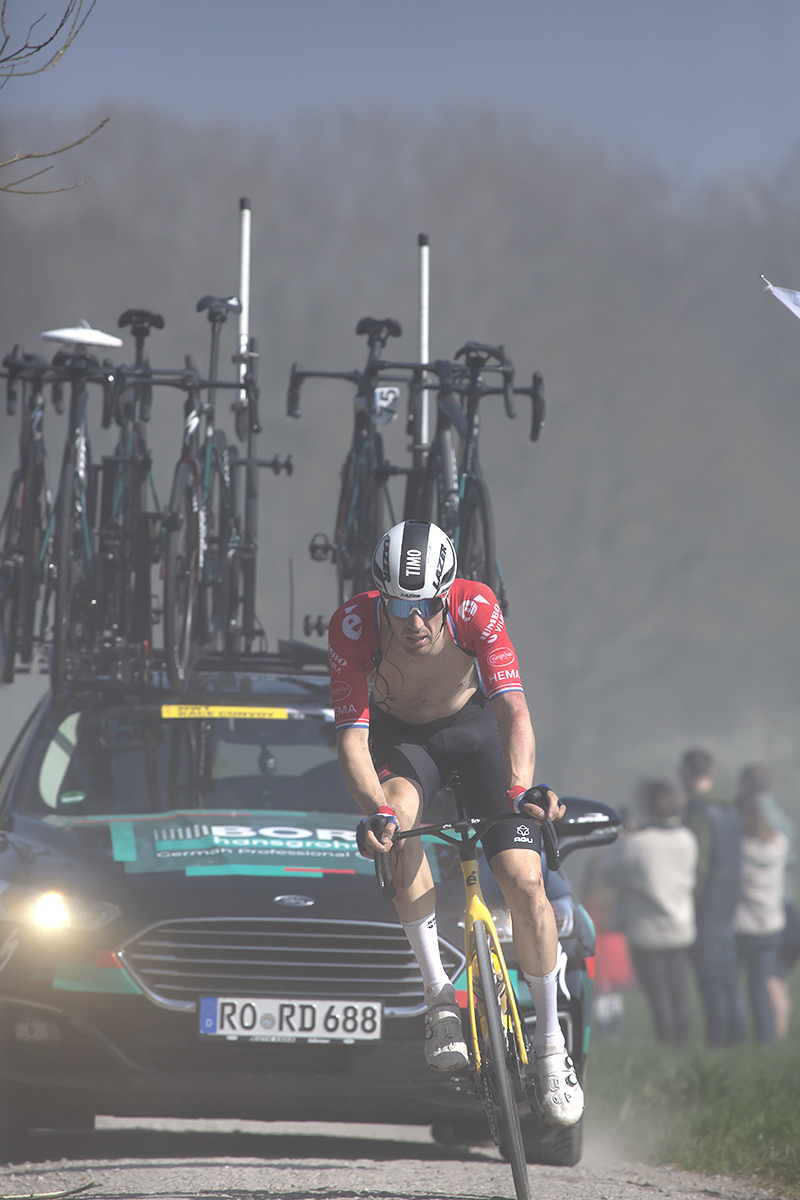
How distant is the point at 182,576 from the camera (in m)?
7.73

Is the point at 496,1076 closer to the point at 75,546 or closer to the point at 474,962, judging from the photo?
the point at 474,962

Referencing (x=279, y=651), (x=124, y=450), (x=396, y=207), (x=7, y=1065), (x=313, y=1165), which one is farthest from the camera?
(x=396, y=207)

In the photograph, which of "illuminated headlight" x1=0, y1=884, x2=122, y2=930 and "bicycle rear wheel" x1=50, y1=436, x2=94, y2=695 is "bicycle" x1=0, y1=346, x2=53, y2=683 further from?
"illuminated headlight" x1=0, y1=884, x2=122, y2=930

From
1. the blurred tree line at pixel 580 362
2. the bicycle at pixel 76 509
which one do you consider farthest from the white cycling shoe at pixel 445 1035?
the blurred tree line at pixel 580 362

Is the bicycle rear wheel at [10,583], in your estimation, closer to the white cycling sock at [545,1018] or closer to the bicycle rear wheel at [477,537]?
the bicycle rear wheel at [477,537]

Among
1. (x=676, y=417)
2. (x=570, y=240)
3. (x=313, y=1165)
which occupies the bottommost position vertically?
(x=313, y=1165)

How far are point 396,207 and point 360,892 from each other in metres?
22.9

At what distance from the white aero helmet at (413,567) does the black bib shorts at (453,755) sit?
1.71 feet

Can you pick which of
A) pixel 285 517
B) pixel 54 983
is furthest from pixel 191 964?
pixel 285 517

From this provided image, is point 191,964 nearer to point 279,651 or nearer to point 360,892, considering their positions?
point 360,892

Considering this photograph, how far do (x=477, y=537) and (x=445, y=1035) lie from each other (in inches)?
120

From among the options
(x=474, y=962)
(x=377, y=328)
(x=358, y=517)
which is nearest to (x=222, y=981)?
(x=474, y=962)

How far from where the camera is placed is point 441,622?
197 inches

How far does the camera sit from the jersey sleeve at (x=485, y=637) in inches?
197
